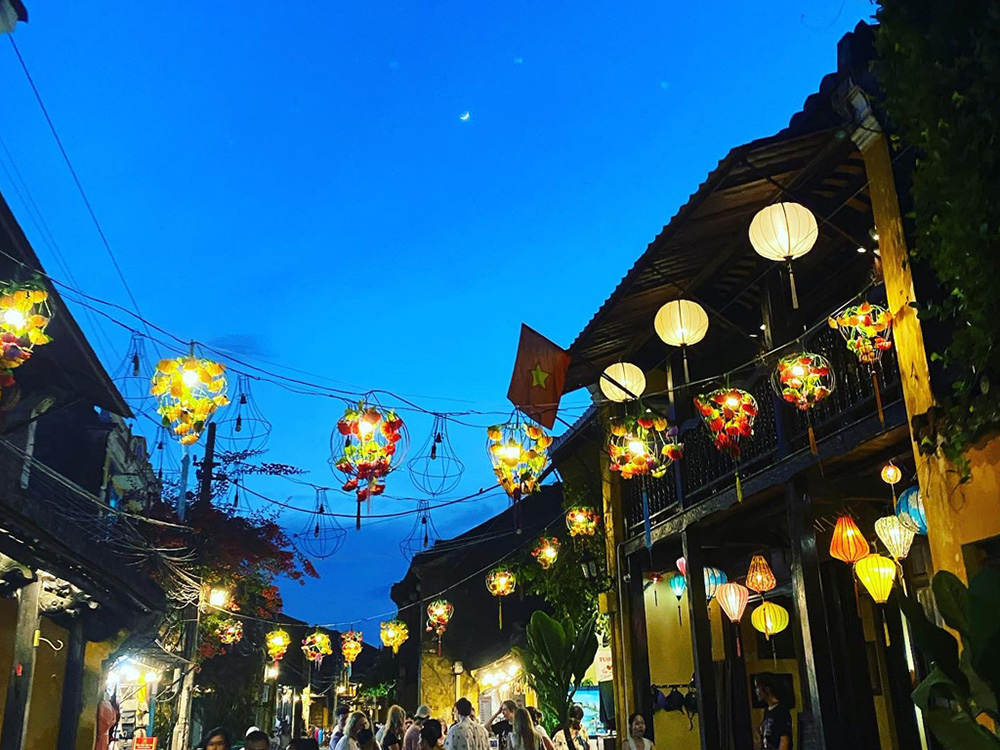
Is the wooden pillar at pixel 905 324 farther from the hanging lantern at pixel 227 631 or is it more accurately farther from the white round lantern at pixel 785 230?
the hanging lantern at pixel 227 631

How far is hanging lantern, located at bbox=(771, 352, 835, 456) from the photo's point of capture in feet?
28.5

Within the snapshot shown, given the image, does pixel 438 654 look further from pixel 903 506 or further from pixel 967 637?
pixel 967 637

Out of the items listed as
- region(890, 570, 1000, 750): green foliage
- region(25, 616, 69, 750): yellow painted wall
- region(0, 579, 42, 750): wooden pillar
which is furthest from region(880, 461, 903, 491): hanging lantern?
region(25, 616, 69, 750): yellow painted wall

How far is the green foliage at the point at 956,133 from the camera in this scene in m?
4.49

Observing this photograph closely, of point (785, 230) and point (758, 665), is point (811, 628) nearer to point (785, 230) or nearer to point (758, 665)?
point (785, 230)

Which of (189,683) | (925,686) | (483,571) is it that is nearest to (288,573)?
(189,683)

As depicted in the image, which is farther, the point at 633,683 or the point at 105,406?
the point at 105,406

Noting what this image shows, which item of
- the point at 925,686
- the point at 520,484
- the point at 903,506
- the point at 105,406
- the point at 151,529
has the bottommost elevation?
the point at 925,686

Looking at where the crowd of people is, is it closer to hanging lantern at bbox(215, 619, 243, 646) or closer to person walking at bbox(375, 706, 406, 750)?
person walking at bbox(375, 706, 406, 750)

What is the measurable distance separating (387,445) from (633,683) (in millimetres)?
7413

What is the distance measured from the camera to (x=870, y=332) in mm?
8109

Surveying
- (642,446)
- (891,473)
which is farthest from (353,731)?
(891,473)

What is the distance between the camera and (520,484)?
11008 mm

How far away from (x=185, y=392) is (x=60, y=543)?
12.0 feet
